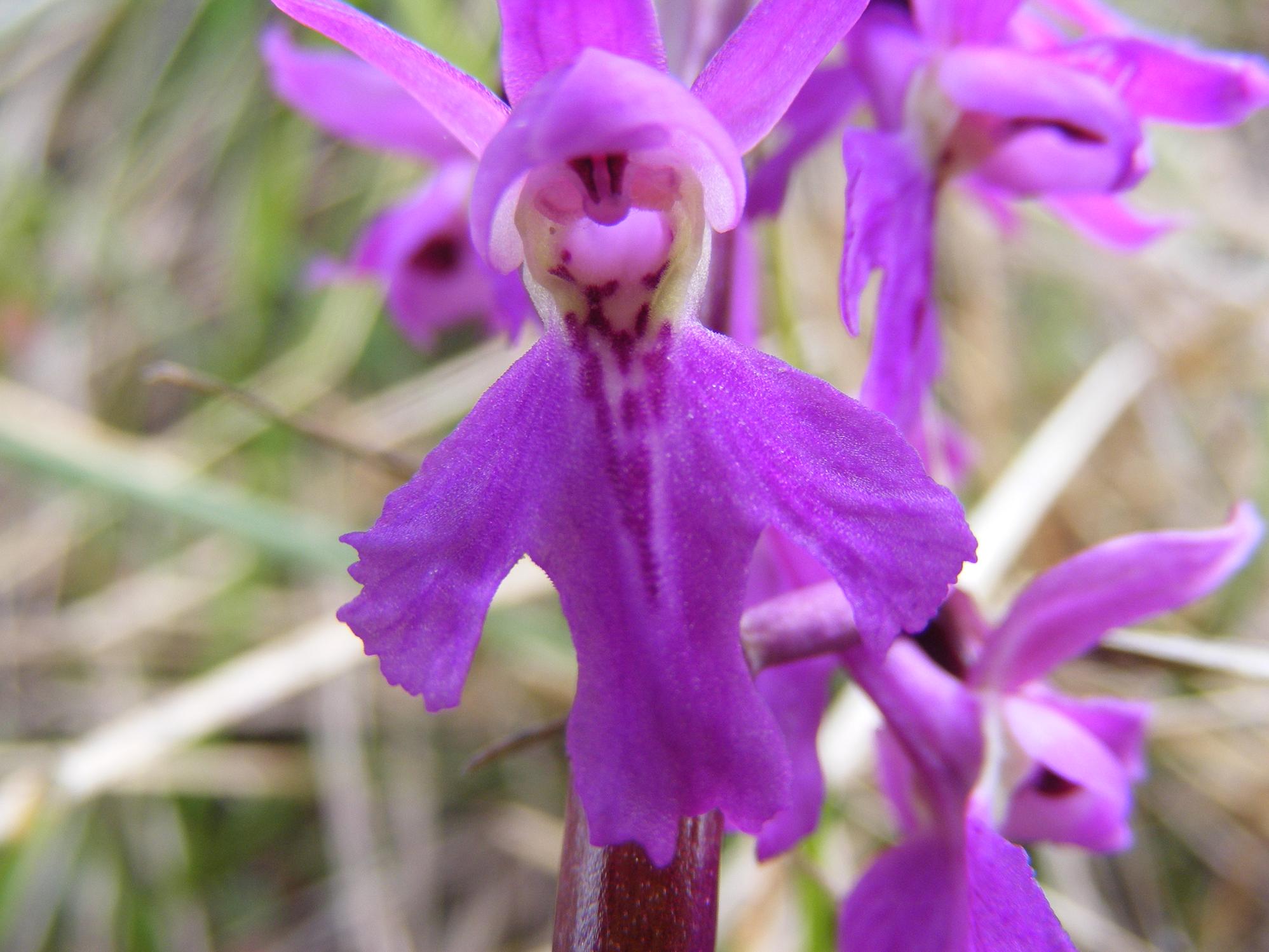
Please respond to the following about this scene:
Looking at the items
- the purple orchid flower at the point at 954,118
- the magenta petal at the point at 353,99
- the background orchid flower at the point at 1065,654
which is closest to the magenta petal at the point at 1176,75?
the purple orchid flower at the point at 954,118

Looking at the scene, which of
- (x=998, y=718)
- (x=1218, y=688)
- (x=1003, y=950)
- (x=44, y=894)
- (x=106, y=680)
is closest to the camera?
(x=1003, y=950)

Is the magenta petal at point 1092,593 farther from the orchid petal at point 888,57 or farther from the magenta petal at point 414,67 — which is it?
the magenta petal at point 414,67

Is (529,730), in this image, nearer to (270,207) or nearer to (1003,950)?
(1003,950)

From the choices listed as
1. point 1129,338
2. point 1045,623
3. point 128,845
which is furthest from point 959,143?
point 128,845

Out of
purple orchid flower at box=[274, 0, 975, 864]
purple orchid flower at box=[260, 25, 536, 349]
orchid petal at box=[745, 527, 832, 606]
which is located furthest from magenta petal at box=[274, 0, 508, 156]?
purple orchid flower at box=[260, 25, 536, 349]

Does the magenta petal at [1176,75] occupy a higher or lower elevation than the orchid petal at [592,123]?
higher

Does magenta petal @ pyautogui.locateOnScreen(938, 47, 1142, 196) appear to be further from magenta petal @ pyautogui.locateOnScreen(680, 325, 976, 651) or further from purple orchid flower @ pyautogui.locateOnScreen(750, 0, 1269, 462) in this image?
magenta petal @ pyautogui.locateOnScreen(680, 325, 976, 651)

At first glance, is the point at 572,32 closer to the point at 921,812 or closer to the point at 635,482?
the point at 635,482

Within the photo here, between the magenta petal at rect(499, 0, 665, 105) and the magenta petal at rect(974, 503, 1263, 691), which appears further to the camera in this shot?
the magenta petal at rect(974, 503, 1263, 691)
